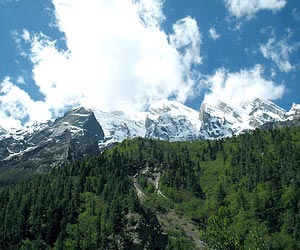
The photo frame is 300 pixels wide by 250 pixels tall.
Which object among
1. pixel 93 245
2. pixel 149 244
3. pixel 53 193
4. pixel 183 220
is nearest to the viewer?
pixel 93 245

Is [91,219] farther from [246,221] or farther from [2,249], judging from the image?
[246,221]

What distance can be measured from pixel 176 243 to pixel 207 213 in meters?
43.8

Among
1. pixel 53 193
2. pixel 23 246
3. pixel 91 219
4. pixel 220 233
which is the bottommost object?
pixel 220 233

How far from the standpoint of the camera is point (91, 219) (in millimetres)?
159375

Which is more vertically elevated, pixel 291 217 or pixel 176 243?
pixel 291 217

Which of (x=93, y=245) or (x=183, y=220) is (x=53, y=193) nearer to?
(x=93, y=245)

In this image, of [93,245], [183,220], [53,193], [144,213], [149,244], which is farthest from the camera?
[183,220]

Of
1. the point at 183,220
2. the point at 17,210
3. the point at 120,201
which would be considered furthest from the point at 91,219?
the point at 183,220

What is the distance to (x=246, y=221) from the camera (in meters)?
176

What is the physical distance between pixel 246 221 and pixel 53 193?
2922 inches

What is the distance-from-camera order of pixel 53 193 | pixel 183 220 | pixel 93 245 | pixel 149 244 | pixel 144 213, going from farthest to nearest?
pixel 183 220 → pixel 53 193 → pixel 144 213 → pixel 149 244 → pixel 93 245

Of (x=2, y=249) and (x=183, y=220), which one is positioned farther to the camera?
(x=183, y=220)

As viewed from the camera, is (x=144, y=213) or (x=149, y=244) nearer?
(x=149, y=244)

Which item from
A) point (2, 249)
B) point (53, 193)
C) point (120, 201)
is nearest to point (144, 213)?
point (120, 201)
